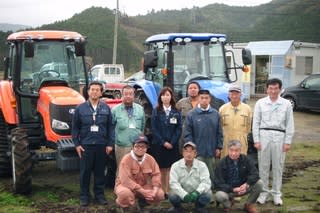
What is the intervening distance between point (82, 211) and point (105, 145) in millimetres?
940

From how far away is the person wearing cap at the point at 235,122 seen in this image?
692cm

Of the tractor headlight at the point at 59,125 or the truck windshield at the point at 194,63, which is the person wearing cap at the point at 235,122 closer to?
the truck windshield at the point at 194,63

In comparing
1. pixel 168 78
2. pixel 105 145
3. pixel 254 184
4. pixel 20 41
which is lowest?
pixel 254 184

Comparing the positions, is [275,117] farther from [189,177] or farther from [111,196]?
[111,196]

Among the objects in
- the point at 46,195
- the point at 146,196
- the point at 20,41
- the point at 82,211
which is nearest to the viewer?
the point at 146,196

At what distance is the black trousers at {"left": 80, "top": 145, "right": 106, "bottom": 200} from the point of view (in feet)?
21.8

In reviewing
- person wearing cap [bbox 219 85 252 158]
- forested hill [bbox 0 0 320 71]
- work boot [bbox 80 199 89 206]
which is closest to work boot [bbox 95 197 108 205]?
work boot [bbox 80 199 89 206]

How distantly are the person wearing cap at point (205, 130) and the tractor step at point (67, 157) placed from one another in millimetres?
1623

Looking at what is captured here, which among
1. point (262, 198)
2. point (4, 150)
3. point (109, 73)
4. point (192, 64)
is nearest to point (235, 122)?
point (262, 198)

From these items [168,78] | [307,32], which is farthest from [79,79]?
[307,32]

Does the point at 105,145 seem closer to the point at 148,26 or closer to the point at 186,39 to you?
the point at 186,39

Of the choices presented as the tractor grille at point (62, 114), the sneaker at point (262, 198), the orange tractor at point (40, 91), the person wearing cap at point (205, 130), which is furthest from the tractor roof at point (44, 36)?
the sneaker at point (262, 198)

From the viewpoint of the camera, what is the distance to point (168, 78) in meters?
9.14

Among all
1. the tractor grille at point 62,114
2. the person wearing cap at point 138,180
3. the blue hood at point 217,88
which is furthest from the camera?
the blue hood at point 217,88
